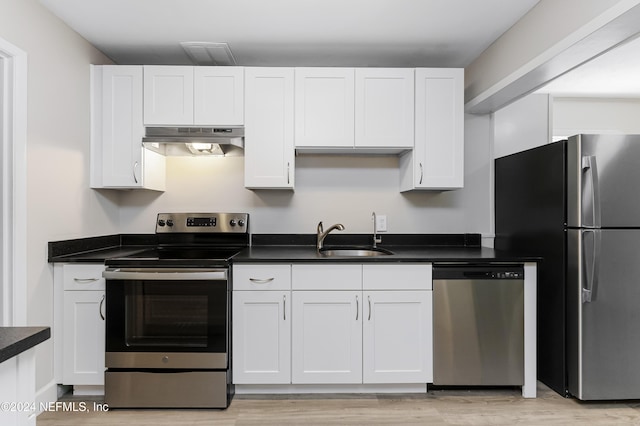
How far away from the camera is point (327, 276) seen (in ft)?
8.16

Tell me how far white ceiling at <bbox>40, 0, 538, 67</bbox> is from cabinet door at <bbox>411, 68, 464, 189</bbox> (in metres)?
0.25

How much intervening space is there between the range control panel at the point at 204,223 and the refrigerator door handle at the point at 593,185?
2.31 m

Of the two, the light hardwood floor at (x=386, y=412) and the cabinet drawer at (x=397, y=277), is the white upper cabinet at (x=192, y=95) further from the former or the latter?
the light hardwood floor at (x=386, y=412)

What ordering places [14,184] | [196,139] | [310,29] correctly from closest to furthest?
[14,184] < [310,29] < [196,139]

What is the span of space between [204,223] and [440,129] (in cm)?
193

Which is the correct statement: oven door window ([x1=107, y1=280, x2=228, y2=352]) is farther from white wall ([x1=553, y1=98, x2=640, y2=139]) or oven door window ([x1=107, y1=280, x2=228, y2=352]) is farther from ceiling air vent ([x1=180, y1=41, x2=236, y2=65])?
white wall ([x1=553, y1=98, x2=640, y2=139])

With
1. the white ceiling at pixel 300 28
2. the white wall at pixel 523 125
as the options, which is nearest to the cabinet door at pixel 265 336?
the white ceiling at pixel 300 28

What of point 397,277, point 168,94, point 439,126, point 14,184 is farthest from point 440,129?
point 14,184

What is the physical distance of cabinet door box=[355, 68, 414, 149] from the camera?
2812 millimetres

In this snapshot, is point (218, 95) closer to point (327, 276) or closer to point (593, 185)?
point (327, 276)

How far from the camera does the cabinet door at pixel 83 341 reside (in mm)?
2441

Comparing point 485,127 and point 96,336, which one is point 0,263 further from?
point 485,127

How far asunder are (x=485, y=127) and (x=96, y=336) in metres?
3.25

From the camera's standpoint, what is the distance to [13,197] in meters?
2.10
